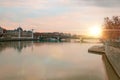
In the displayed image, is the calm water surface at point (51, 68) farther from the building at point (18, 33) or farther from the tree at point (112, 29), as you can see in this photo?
the building at point (18, 33)

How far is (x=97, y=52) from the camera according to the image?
163 feet

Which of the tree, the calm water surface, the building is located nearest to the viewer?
the calm water surface

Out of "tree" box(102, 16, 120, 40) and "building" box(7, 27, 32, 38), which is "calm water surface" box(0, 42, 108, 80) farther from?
"building" box(7, 27, 32, 38)

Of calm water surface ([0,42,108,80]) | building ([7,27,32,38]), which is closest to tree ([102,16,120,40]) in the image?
calm water surface ([0,42,108,80])

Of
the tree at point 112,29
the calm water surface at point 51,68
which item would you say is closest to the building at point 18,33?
the tree at point 112,29

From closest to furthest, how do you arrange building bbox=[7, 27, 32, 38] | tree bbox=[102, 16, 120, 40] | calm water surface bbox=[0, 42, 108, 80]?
calm water surface bbox=[0, 42, 108, 80], tree bbox=[102, 16, 120, 40], building bbox=[7, 27, 32, 38]

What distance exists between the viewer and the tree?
55419 millimetres

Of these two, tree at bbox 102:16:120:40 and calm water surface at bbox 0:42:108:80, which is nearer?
calm water surface at bbox 0:42:108:80

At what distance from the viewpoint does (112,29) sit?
58938 mm

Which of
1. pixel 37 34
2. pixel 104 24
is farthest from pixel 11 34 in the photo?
pixel 104 24

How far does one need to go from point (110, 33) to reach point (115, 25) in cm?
481

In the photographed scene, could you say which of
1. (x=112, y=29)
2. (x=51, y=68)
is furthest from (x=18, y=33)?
(x=51, y=68)

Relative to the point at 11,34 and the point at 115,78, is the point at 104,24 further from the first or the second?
the point at 11,34

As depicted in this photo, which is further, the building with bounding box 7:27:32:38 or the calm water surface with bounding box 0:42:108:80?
the building with bounding box 7:27:32:38
